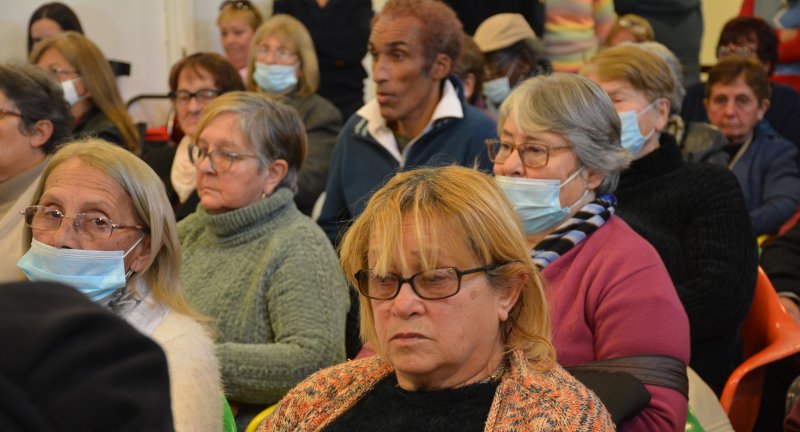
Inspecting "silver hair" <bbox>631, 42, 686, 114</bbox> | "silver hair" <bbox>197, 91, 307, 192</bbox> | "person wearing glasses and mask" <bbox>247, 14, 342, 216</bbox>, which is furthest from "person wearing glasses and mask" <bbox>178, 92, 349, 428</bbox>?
"person wearing glasses and mask" <bbox>247, 14, 342, 216</bbox>

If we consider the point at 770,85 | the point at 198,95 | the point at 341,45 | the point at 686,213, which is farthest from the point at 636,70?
the point at 341,45

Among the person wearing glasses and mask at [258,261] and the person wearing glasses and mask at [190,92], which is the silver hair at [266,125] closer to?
the person wearing glasses and mask at [258,261]

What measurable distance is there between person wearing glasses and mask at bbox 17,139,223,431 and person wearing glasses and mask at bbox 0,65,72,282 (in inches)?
38.3

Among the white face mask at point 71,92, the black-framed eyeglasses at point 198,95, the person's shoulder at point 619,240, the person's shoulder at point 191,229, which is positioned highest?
the person's shoulder at point 619,240

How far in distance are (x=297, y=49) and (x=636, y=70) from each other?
2123mm

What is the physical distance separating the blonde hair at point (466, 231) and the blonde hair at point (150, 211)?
637 millimetres

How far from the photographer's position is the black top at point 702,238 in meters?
3.08

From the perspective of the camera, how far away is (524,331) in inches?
82.4

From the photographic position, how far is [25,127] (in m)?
3.59

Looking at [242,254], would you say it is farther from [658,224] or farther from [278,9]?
[278,9]

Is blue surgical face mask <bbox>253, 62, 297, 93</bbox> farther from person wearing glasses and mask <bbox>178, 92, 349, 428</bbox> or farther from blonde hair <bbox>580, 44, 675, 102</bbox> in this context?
blonde hair <bbox>580, 44, 675, 102</bbox>

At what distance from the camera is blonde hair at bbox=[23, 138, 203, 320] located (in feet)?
8.43

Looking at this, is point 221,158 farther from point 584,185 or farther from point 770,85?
point 770,85

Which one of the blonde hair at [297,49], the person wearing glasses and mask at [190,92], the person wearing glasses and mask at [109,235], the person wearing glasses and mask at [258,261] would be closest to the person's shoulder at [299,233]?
the person wearing glasses and mask at [258,261]
